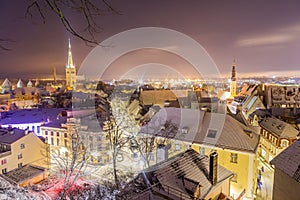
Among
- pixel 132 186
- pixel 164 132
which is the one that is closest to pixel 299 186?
pixel 132 186

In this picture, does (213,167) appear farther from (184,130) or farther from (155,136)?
(184,130)

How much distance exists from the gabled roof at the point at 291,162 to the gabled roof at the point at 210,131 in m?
2.76

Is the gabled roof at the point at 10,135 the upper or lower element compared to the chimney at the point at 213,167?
→ lower

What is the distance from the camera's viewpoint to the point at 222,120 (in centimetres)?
1606

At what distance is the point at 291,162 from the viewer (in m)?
9.98

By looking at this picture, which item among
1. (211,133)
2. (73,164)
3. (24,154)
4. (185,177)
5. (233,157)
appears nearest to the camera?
(185,177)

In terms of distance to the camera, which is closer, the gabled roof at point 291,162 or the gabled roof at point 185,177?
the gabled roof at point 185,177

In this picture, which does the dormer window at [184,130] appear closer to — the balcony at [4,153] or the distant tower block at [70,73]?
the balcony at [4,153]

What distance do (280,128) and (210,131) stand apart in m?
10.7

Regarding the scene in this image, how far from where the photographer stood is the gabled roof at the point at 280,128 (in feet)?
68.5

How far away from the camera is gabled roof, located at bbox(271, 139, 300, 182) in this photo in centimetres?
941

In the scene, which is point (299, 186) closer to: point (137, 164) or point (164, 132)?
point (164, 132)

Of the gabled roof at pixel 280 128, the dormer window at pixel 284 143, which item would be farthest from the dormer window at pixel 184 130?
the dormer window at pixel 284 143

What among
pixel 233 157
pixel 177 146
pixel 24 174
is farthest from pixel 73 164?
pixel 233 157
